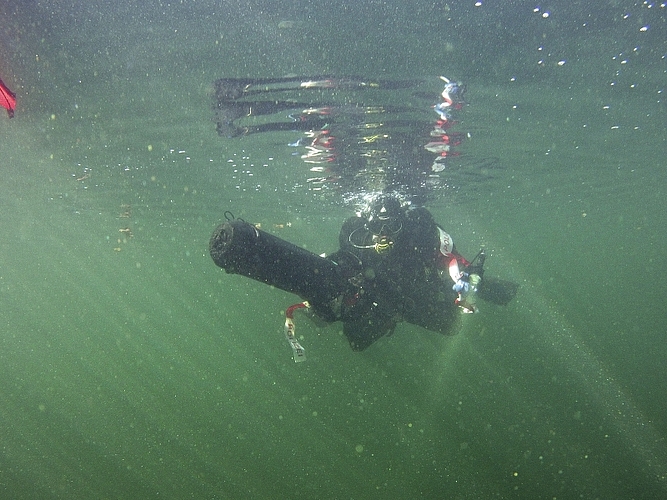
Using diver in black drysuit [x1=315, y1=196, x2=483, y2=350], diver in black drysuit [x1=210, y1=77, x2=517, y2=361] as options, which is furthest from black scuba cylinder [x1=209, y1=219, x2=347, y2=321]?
diver in black drysuit [x1=315, y1=196, x2=483, y2=350]

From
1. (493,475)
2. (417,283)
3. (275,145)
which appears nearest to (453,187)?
(275,145)

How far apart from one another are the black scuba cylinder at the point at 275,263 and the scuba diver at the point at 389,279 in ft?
0.08

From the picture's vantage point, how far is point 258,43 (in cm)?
721

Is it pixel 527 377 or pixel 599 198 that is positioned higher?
pixel 599 198

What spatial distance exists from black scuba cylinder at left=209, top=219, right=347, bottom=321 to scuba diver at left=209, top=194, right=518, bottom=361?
0.08 ft

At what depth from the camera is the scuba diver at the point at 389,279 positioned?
5.22m

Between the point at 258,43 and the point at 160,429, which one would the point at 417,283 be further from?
the point at 160,429

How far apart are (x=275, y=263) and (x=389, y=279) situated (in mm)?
2467

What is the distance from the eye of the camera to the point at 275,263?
428cm

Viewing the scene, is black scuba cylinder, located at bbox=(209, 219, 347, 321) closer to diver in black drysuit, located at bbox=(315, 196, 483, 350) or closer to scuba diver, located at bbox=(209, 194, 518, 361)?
scuba diver, located at bbox=(209, 194, 518, 361)

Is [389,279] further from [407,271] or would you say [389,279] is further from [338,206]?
[338,206]

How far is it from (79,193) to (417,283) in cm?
2070

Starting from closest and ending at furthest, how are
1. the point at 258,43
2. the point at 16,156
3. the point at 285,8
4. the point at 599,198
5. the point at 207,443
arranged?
the point at 285,8 < the point at 258,43 < the point at 16,156 < the point at 207,443 < the point at 599,198

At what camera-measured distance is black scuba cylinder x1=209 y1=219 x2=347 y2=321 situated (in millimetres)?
3963
